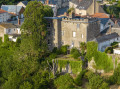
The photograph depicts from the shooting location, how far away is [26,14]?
5019cm

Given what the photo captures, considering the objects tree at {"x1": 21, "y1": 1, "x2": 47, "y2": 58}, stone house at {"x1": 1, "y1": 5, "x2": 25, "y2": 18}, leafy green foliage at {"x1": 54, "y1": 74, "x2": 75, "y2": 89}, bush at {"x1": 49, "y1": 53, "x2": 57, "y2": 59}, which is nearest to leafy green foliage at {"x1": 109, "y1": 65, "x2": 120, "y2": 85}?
leafy green foliage at {"x1": 54, "y1": 74, "x2": 75, "y2": 89}

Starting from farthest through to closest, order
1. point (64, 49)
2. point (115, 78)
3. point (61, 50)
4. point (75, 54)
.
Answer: point (61, 50) < point (64, 49) < point (75, 54) < point (115, 78)

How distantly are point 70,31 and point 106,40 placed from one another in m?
6.41

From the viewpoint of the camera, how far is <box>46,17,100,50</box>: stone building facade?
4919 centimetres

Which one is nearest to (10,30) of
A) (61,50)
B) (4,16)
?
(4,16)

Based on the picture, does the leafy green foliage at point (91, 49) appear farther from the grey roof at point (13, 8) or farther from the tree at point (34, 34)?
the grey roof at point (13, 8)

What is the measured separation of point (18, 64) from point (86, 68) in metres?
11.1

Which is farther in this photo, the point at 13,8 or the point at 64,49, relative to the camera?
the point at 13,8

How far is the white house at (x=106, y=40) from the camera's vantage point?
49231 mm

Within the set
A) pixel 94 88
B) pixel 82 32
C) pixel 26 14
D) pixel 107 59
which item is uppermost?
pixel 26 14

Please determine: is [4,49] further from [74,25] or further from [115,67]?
[115,67]

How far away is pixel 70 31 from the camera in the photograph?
165 feet

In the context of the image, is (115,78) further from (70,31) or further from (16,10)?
(16,10)

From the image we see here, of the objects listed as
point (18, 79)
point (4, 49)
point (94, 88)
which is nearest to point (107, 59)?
point (94, 88)
